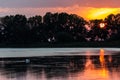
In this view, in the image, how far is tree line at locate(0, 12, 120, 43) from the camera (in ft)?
439

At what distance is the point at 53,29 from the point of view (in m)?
136

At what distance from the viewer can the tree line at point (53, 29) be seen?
134 m

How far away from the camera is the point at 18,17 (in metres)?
140

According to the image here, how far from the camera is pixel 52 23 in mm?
137000

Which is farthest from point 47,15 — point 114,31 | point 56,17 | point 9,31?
point 114,31

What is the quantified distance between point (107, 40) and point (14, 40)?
96.9 feet

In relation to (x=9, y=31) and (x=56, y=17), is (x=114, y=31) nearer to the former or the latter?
(x=56, y=17)

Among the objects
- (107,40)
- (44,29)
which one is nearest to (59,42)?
(44,29)

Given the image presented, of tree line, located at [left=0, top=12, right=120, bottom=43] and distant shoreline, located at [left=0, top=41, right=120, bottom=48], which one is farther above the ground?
tree line, located at [left=0, top=12, right=120, bottom=43]

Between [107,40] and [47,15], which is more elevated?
[47,15]

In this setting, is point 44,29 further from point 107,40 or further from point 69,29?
point 107,40

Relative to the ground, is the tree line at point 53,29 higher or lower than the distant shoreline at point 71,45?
higher

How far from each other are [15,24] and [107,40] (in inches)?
1184

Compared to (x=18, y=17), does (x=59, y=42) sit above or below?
below
